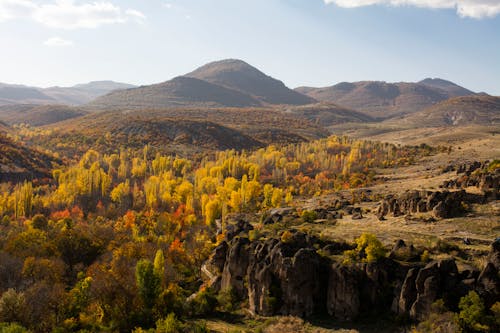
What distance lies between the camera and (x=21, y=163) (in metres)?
177

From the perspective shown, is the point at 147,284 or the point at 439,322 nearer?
the point at 439,322

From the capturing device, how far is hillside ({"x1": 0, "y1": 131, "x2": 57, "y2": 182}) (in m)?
165

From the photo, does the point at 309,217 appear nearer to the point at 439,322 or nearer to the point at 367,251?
the point at 367,251

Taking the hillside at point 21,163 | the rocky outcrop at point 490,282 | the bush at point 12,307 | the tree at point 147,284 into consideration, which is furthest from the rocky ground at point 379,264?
the hillside at point 21,163

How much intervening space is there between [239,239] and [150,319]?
16.9m

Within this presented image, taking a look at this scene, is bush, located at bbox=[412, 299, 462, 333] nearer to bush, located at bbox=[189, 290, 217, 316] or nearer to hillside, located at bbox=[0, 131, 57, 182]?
bush, located at bbox=[189, 290, 217, 316]

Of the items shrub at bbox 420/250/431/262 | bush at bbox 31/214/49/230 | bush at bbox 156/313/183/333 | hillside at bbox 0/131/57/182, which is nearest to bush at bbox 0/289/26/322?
bush at bbox 156/313/183/333

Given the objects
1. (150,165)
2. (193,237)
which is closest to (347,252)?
(193,237)

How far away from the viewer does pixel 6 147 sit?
614 feet

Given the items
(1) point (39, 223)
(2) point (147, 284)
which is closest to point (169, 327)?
(2) point (147, 284)

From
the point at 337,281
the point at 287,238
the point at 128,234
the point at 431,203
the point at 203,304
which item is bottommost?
the point at 128,234

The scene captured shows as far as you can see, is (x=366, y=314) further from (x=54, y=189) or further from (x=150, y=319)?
(x=54, y=189)

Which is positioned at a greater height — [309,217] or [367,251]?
[367,251]

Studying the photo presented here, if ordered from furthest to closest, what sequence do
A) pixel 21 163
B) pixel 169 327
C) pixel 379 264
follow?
1. pixel 21 163
2. pixel 379 264
3. pixel 169 327
